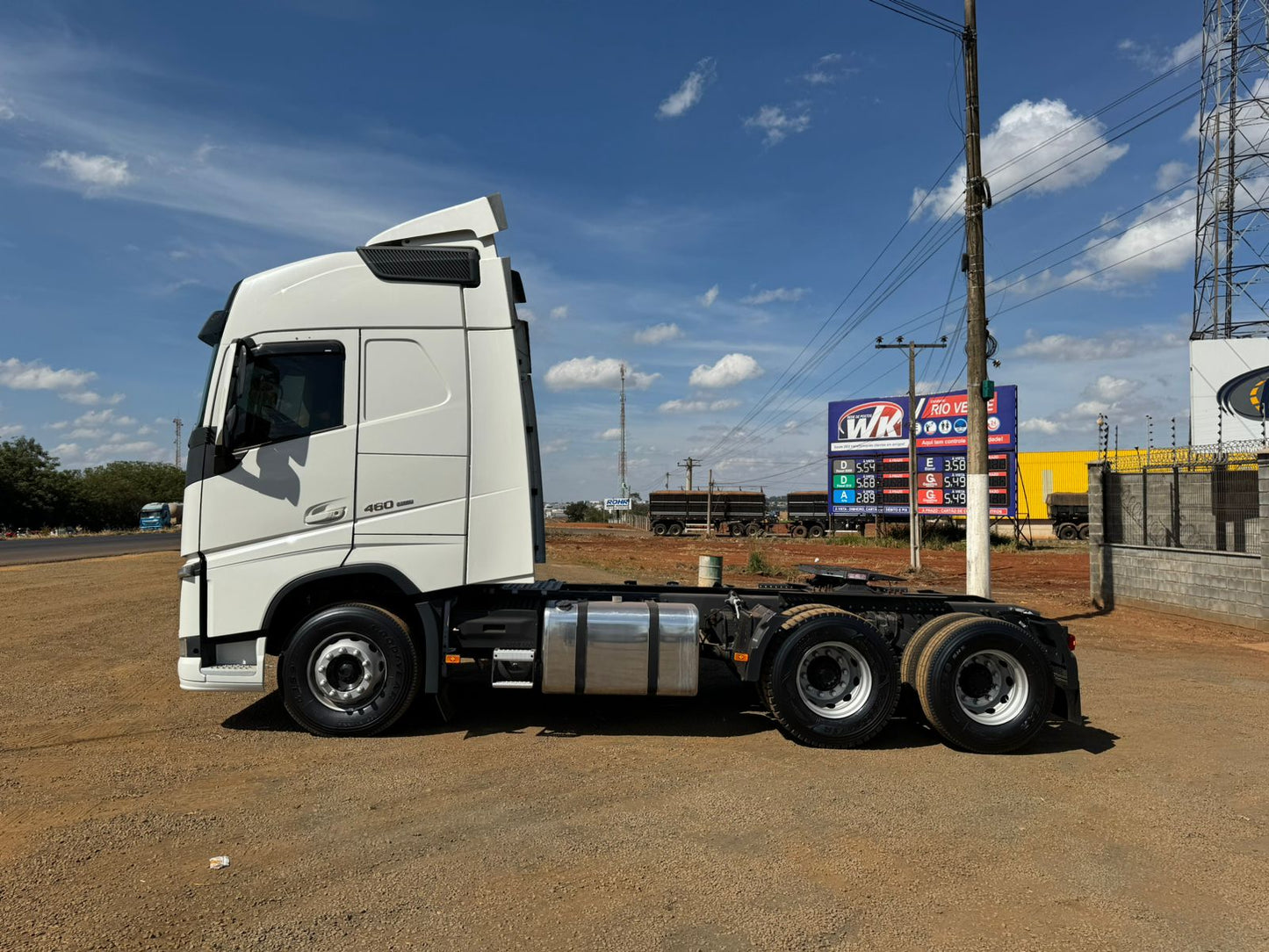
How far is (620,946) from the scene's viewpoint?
3.35m

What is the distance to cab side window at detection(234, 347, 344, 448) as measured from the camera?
609 centimetres

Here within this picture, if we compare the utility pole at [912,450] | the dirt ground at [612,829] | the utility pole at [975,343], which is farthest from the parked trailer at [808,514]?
the dirt ground at [612,829]

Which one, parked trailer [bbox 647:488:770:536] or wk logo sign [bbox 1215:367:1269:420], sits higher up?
wk logo sign [bbox 1215:367:1269:420]

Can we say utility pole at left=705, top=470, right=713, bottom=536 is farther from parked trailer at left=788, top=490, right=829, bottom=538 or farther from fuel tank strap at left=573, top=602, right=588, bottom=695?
fuel tank strap at left=573, top=602, right=588, bottom=695

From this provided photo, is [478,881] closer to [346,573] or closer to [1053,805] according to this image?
[346,573]

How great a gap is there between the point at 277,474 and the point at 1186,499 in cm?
1555

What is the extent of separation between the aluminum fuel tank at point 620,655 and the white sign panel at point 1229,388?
23.9 metres

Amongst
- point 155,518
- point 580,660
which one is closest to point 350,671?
point 580,660

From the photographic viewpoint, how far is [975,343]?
13.2m

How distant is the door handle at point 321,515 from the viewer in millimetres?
6137

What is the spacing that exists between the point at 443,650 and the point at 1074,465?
56000mm

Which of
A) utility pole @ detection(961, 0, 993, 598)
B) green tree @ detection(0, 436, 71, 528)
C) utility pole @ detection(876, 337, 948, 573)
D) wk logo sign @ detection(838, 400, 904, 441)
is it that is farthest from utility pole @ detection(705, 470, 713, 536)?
green tree @ detection(0, 436, 71, 528)

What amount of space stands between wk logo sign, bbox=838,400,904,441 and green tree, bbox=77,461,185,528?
185ft

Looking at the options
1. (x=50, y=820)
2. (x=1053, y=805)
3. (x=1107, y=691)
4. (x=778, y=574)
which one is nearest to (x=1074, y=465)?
(x=778, y=574)
